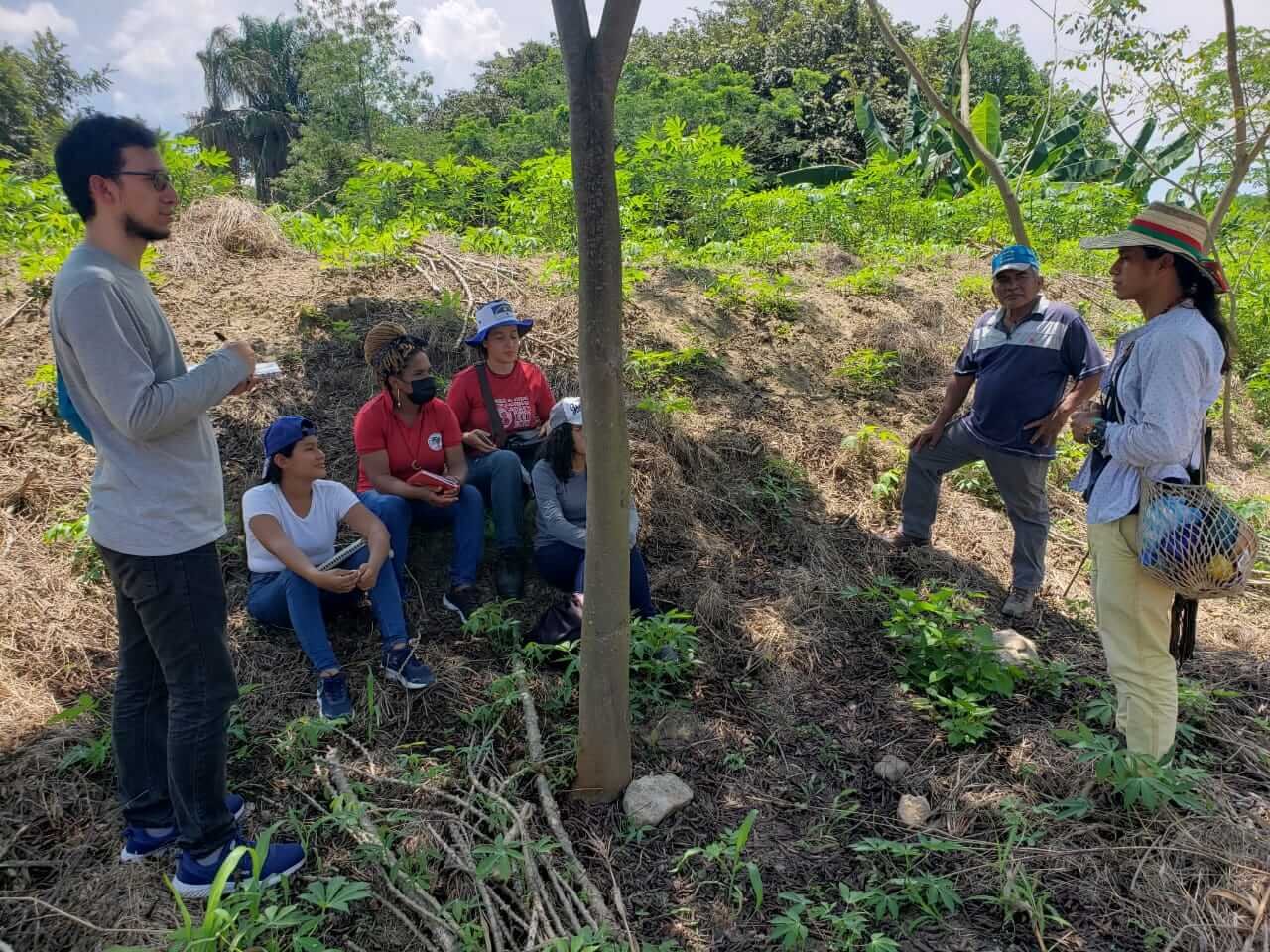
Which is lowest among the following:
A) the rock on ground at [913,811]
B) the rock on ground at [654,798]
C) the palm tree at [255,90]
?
the rock on ground at [913,811]

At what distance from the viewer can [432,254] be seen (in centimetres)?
688

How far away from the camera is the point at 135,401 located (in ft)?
6.76

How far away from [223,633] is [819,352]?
5607mm

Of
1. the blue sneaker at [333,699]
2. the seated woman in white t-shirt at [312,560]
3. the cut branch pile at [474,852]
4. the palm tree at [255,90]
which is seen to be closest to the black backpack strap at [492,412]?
the seated woman in white t-shirt at [312,560]

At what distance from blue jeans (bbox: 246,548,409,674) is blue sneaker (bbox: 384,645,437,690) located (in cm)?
5

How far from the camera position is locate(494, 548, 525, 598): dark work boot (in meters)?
4.16

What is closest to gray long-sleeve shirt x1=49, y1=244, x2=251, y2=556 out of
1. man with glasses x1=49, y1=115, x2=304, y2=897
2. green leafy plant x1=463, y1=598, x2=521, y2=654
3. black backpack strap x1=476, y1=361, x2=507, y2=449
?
man with glasses x1=49, y1=115, x2=304, y2=897

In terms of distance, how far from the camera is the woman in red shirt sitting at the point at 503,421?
4246 millimetres

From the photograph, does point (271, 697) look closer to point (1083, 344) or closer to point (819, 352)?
point (1083, 344)

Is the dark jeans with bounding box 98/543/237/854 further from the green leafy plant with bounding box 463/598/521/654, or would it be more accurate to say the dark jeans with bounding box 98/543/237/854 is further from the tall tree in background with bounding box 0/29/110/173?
the tall tree in background with bounding box 0/29/110/173

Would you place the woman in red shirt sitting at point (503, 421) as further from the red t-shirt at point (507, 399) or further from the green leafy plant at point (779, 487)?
the green leafy plant at point (779, 487)

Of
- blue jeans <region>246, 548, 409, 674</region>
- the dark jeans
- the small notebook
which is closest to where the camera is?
the dark jeans

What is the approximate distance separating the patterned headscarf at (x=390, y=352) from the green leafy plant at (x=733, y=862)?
2636 mm

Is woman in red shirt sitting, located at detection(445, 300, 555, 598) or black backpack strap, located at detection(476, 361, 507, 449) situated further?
black backpack strap, located at detection(476, 361, 507, 449)
